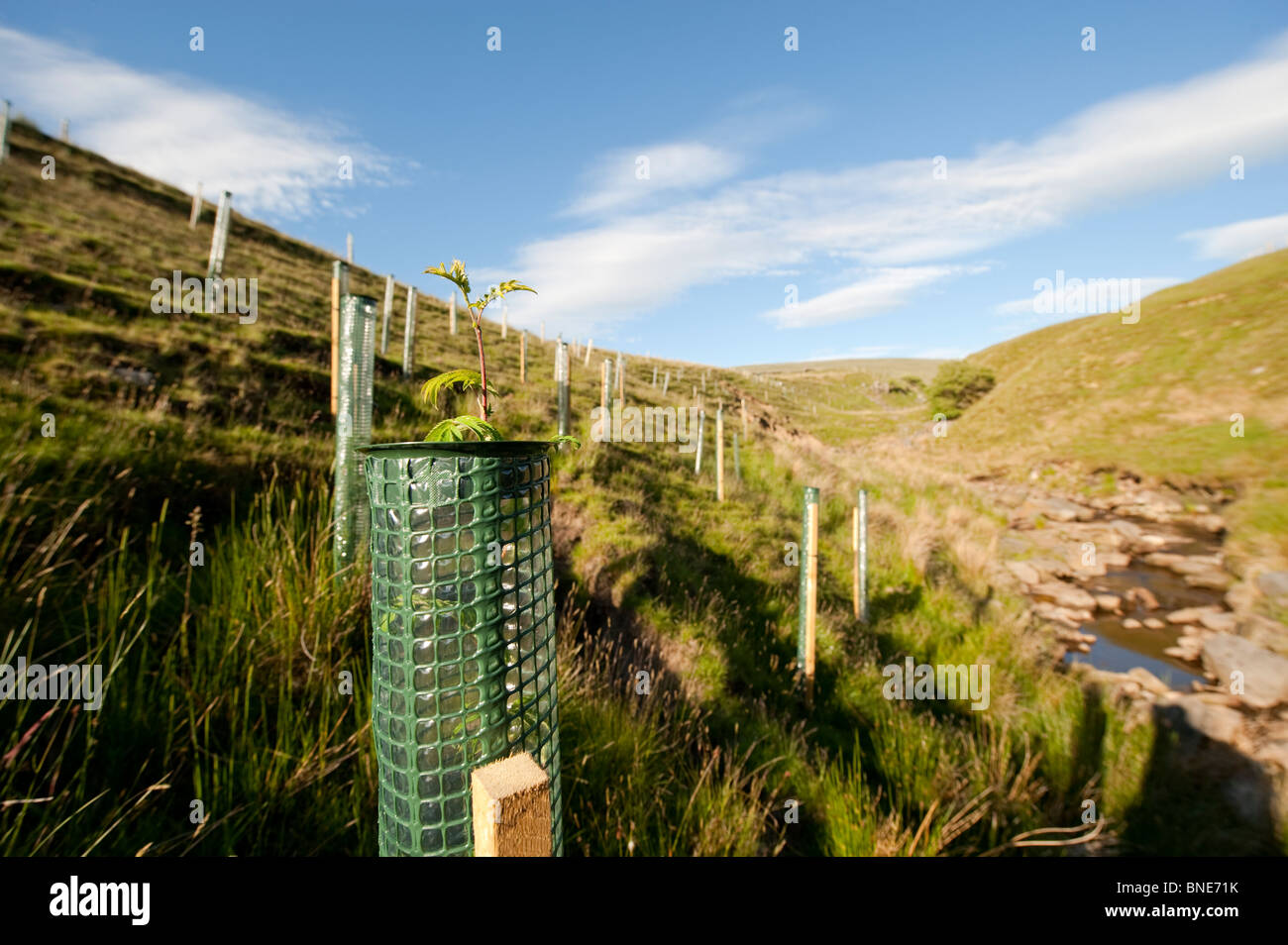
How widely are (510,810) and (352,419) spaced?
3.29 meters

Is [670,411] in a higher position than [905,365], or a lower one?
lower

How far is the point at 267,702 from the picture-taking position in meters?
2.44

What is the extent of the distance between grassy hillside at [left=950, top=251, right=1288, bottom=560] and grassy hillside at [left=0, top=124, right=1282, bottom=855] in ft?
43.9

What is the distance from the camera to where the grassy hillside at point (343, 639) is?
2111 millimetres

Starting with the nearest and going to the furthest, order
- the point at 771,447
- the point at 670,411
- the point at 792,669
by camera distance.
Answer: the point at 792,669, the point at 771,447, the point at 670,411

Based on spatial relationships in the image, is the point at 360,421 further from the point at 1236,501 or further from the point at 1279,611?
the point at 1236,501

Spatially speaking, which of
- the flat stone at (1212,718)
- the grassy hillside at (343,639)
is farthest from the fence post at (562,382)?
the flat stone at (1212,718)

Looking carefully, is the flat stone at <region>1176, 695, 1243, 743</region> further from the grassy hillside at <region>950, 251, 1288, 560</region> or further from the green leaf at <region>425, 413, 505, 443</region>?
the green leaf at <region>425, 413, 505, 443</region>

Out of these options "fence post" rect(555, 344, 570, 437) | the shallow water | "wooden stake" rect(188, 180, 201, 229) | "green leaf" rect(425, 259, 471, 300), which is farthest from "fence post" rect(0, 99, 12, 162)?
the shallow water

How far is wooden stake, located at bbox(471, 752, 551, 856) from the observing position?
83cm

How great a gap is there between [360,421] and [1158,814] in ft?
26.8

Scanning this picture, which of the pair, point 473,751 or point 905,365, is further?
point 905,365

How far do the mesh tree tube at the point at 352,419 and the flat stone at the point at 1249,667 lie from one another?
38.9ft

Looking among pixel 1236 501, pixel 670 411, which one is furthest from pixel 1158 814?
pixel 1236 501
